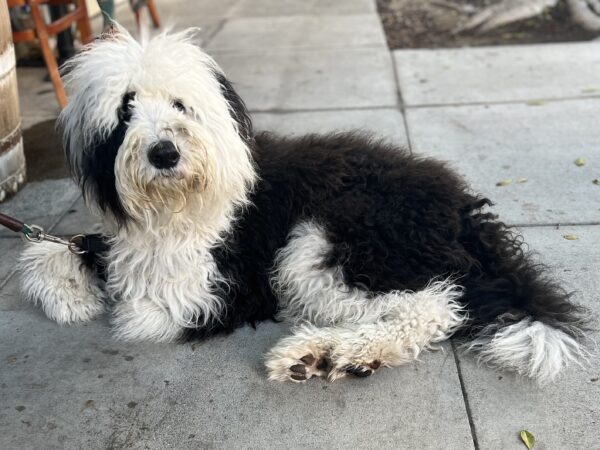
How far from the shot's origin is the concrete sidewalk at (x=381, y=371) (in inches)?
116

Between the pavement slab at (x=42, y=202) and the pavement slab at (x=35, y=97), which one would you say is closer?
the pavement slab at (x=42, y=202)

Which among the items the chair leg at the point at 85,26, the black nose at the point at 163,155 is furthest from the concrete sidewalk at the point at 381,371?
the black nose at the point at 163,155

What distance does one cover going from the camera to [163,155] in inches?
114

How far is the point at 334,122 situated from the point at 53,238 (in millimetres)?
3157

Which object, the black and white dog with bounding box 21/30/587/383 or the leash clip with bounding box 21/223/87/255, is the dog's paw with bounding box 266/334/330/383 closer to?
the black and white dog with bounding box 21/30/587/383

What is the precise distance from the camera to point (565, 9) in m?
9.00

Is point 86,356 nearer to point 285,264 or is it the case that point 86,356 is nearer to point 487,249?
point 285,264

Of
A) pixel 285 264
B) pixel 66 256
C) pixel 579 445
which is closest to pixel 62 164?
pixel 66 256

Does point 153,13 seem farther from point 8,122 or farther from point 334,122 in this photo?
point 8,122

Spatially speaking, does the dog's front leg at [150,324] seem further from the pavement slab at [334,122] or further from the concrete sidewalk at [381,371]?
the pavement slab at [334,122]

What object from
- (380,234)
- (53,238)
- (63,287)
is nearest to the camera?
(380,234)

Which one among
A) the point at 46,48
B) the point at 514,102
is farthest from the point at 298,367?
the point at 46,48

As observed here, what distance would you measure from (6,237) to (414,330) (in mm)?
2980

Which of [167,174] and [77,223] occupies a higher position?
[167,174]
